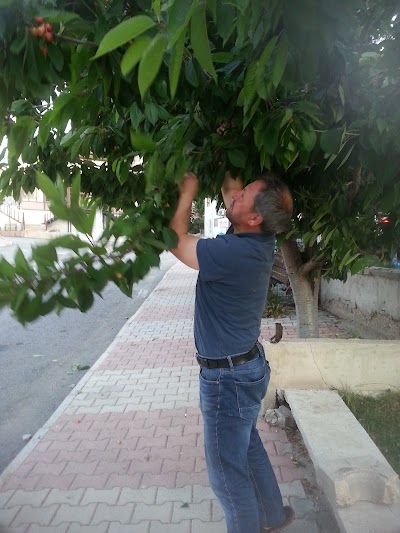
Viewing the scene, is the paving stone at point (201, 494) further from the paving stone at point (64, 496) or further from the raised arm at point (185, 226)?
the raised arm at point (185, 226)

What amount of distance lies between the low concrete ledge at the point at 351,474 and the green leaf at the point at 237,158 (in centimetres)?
176

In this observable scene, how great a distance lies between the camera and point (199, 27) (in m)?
0.94

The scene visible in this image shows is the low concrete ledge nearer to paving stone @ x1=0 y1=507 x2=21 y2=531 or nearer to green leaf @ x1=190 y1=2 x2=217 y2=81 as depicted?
paving stone @ x1=0 y1=507 x2=21 y2=531

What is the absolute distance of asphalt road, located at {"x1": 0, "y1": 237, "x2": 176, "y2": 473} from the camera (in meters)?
5.23

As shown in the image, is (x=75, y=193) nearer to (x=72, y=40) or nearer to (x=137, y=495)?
(x=72, y=40)

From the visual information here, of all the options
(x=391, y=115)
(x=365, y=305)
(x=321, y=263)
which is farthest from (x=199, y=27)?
(x=365, y=305)

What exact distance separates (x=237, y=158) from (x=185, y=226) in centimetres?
46

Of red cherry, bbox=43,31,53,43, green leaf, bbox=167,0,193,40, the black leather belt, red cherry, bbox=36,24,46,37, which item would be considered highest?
red cherry, bbox=36,24,46,37

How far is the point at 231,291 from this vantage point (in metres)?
2.31

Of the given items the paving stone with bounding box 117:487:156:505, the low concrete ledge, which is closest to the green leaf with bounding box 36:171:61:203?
the low concrete ledge

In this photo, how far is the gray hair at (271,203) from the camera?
225cm

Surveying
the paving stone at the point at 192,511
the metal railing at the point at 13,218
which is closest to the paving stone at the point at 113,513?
the paving stone at the point at 192,511

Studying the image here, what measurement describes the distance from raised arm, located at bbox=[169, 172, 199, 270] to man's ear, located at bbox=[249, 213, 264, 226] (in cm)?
31

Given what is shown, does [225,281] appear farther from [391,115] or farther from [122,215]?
[391,115]
